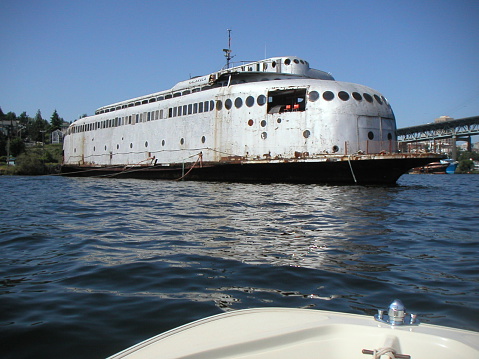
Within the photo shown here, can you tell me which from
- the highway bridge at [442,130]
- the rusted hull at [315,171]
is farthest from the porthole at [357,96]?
the highway bridge at [442,130]

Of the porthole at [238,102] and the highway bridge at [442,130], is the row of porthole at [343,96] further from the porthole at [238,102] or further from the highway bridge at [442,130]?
the highway bridge at [442,130]

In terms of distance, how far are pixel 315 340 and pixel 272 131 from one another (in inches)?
750

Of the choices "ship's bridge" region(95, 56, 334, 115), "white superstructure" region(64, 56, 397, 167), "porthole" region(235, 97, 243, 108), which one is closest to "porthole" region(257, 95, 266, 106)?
"white superstructure" region(64, 56, 397, 167)

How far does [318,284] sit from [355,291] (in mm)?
417

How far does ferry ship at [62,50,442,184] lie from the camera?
752 inches

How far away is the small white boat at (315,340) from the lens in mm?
2008

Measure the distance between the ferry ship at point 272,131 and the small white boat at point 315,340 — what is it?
16.5 m

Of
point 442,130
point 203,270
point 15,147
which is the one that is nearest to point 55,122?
point 15,147

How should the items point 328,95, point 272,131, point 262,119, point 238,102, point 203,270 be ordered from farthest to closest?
point 238,102 → point 262,119 → point 272,131 → point 328,95 → point 203,270

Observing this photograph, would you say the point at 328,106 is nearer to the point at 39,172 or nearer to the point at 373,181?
the point at 373,181

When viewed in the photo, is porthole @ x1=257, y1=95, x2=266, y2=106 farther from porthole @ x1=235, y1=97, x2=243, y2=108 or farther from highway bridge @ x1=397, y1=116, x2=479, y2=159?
highway bridge @ x1=397, y1=116, x2=479, y2=159

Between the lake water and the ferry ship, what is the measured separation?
9291 millimetres

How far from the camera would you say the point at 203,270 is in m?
5.09

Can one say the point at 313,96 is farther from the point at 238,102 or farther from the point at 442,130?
the point at 442,130
